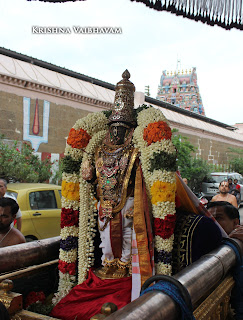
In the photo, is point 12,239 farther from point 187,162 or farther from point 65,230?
point 187,162

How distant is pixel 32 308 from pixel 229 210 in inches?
85.0

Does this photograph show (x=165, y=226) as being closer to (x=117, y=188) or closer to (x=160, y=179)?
(x=160, y=179)

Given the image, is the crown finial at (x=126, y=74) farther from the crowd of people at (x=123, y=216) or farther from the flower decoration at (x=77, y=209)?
the flower decoration at (x=77, y=209)

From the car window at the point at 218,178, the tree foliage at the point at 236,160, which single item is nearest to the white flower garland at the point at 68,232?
the car window at the point at 218,178

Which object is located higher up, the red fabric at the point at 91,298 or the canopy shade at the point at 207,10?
the canopy shade at the point at 207,10

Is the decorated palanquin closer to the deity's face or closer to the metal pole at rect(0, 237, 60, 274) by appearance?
the deity's face

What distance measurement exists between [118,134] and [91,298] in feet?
4.70

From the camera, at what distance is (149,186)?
2963mm

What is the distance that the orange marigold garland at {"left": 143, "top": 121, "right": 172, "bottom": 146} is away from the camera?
293cm

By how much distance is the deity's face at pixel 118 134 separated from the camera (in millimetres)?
3205

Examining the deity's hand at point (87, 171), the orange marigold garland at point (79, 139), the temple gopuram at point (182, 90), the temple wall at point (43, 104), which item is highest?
the temple gopuram at point (182, 90)

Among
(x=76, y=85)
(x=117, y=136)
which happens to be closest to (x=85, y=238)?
(x=117, y=136)

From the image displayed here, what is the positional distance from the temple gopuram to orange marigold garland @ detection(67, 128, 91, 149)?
116 feet

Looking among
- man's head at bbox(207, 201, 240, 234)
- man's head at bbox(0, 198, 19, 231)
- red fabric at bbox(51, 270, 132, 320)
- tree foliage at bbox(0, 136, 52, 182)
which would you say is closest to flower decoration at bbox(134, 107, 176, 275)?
red fabric at bbox(51, 270, 132, 320)
